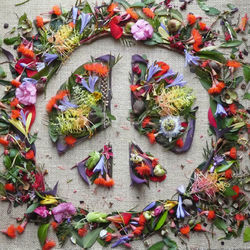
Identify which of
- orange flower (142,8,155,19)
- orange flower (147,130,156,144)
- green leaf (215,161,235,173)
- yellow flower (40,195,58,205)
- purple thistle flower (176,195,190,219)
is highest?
orange flower (142,8,155,19)

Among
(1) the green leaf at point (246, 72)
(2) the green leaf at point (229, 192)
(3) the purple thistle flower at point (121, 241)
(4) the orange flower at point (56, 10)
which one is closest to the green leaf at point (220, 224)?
(2) the green leaf at point (229, 192)

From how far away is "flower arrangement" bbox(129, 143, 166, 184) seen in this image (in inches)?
55.1

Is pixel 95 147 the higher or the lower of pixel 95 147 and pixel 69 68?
the lower

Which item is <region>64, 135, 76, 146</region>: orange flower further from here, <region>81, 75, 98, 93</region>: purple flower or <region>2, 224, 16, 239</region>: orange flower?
<region>2, 224, 16, 239</region>: orange flower

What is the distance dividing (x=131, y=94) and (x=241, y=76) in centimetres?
44

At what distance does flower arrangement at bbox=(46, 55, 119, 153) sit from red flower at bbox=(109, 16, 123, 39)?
9 cm

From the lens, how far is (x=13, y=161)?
55.7 inches

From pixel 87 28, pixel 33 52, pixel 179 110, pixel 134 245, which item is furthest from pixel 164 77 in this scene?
pixel 134 245

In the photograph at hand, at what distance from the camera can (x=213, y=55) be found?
143 centimetres

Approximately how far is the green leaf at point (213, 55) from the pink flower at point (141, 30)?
0.69 ft

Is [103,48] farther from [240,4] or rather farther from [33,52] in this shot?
[240,4]

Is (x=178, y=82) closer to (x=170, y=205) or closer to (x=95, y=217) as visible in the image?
(x=170, y=205)

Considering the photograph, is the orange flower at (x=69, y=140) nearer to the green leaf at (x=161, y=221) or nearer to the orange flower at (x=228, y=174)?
the green leaf at (x=161, y=221)

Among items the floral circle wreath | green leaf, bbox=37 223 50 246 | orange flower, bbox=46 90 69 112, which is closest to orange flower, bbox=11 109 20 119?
the floral circle wreath
